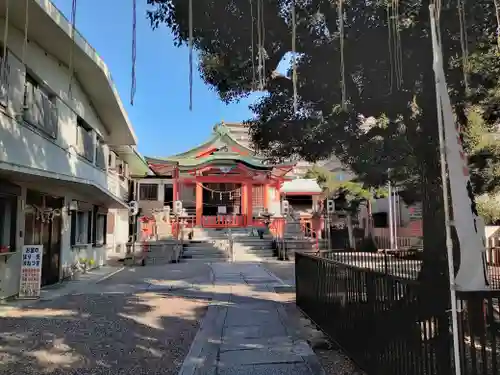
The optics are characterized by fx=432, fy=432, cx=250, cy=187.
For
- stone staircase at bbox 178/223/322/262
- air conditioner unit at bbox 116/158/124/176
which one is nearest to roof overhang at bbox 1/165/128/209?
air conditioner unit at bbox 116/158/124/176

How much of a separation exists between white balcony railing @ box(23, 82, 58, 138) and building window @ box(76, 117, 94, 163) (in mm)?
2169

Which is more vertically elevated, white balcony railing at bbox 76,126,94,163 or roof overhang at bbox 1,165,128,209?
white balcony railing at bbox 76,126,94,163

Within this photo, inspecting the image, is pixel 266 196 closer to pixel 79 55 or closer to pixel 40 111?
pixel 79 55

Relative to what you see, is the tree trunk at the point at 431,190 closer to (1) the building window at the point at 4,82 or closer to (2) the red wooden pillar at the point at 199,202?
(1) the building window at the point at 4,82

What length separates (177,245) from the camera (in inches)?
826

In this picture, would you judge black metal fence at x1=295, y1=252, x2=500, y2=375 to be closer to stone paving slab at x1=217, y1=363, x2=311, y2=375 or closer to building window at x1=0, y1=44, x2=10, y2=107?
stone paving slab at x1=217, y1=363, x2=311, y2=375

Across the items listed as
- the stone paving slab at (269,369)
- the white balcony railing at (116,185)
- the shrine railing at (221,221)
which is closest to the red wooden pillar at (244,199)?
the shrine railing at (221,221)

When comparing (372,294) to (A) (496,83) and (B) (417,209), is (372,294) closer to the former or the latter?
(A) (496,83)

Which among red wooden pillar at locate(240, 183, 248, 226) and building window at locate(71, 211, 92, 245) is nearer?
building window at locate(71, 211, 92, 245)

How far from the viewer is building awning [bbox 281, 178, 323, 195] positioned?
106ft

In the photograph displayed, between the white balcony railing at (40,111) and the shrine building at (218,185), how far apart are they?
15.5 m

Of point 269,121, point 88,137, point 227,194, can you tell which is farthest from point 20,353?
point 227,194

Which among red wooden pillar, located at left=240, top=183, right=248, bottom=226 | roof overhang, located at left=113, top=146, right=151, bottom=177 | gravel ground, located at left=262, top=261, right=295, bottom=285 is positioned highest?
roof overhang, located at left=113, top=146, right=151, bottom=177

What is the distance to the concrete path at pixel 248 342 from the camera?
193 inches
